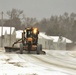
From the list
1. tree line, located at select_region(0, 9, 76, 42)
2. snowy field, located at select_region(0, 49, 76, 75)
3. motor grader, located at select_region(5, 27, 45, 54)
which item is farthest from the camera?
tree line, located at select_region(0, 9, 76, 42)

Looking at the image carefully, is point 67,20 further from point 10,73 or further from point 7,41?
point 10,73

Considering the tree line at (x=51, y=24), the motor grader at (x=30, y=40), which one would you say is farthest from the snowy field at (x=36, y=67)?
the tree line at (x=51, y=24)

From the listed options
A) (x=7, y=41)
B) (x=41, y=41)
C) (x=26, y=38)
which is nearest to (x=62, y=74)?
(x=26, y=38)

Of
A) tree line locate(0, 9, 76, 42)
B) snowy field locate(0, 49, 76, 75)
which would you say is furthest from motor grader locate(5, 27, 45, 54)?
tree line locate(0, 9, 76, 42)

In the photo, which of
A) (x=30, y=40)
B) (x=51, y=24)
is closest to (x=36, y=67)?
(x=30, y=40)

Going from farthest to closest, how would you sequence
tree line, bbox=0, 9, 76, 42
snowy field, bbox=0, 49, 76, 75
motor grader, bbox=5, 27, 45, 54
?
tree line, bbox=0, 9, 76, 42 → motor grader, bbox=5, 27, 45, 54 → snowy field, bbox=0, 49, 76, 75

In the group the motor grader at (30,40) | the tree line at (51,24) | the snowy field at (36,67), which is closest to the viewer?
the snowy field at (36,67)

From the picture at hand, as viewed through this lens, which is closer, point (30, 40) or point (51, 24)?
point (30, 40)

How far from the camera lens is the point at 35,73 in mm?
14852

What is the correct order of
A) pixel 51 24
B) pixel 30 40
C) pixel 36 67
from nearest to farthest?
pixel 36 67 → pixel 30 40 → pixel 51 24

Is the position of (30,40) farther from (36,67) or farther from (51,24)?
(51,24)

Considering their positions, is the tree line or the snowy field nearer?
the snowy field

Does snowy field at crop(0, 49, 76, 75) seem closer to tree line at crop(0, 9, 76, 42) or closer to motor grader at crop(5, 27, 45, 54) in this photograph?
motor grader at crop(5, 27, 45, 54)

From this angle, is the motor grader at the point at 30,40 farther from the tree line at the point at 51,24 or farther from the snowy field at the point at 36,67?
the tree line at the point at 51,24
